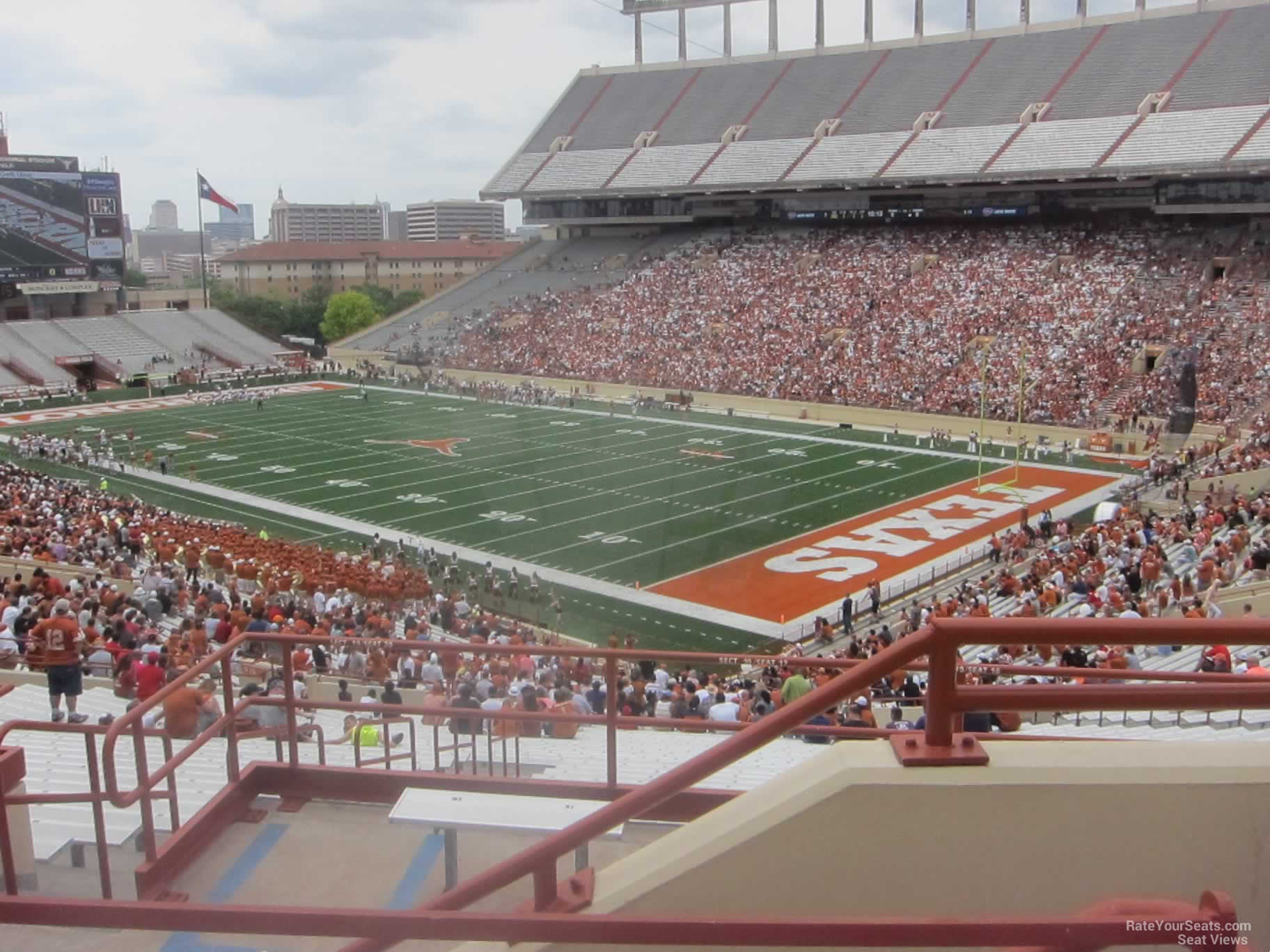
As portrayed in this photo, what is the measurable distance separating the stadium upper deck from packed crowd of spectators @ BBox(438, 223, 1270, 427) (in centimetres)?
282

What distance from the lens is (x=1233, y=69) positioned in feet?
142

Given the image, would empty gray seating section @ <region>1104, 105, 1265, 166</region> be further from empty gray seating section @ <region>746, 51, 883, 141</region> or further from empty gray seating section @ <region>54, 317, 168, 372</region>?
empty gray seating section @ <region>54, 317, 168, 372</region>

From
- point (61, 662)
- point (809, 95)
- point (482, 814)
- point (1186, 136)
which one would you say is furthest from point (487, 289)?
point (482, 814)

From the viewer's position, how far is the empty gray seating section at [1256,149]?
38.8 metres

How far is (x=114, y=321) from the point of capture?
181ft

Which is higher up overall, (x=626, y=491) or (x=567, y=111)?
(x=567, y=111)

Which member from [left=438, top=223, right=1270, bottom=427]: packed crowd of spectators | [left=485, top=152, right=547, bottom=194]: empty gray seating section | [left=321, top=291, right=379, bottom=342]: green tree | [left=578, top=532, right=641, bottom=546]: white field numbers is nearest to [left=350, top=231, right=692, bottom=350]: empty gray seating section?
[left=438, top=223, right=1270, bottom=427]: packed crowd of spectators

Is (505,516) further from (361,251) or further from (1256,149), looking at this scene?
(361,251)

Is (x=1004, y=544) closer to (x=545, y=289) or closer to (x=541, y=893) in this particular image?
(x=541, y=893)

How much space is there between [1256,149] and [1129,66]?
28.7ft

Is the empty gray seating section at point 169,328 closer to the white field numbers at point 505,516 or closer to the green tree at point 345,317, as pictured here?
the green tree at point 345,317

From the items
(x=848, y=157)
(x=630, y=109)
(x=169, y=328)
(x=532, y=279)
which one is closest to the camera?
(x=848, y=157)

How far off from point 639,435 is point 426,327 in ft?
76.6

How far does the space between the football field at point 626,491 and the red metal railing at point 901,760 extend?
16105 mm
